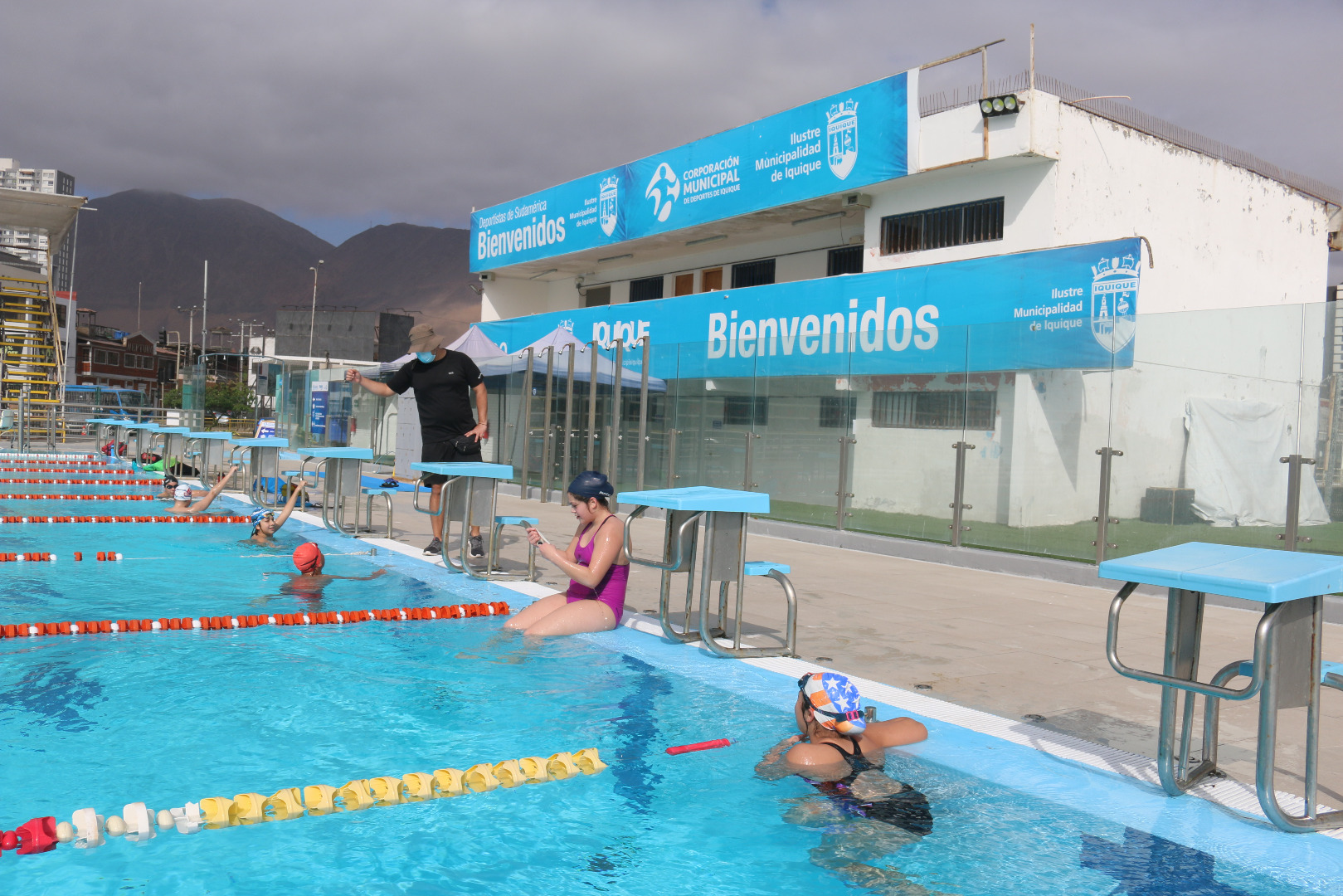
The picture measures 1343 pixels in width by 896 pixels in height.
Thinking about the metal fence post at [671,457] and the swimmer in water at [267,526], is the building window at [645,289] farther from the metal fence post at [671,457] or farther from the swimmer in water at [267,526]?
the swimmer in water at [267,526]

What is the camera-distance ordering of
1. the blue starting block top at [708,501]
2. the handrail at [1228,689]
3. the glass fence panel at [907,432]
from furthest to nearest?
the glass fence panel at [907,432], the blue starting block top at [708,501], the handrail at [1228,689]

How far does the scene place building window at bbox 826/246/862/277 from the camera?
21.6 meters

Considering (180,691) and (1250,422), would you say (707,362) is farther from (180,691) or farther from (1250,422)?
(180,691)

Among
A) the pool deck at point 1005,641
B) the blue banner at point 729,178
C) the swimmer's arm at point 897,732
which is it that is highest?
the blue banner at point 729,178

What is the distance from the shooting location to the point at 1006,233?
55.6 ft

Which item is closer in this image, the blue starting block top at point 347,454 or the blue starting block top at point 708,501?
the blue starting block top at point 708,501

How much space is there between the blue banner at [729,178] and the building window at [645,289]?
2.19 metres

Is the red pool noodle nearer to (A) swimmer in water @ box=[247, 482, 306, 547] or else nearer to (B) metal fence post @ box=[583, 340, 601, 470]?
(A) swimmer in water @ box=[247, 482, 306, 547]

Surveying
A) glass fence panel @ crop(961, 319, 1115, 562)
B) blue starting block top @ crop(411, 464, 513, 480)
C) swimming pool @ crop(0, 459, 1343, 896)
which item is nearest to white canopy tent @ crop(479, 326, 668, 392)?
glass fence panel @ crop(961, 319, 1115, 562)

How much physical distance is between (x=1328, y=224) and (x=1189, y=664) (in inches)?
899

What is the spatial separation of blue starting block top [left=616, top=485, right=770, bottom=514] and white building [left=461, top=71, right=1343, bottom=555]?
19.5 feet

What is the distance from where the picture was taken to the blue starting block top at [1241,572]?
9.44ft

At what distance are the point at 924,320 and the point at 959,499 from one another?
6.73m

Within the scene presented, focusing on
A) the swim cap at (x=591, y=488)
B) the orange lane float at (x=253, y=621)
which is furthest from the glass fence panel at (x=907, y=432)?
the swim cap at (x=591, y=488)
